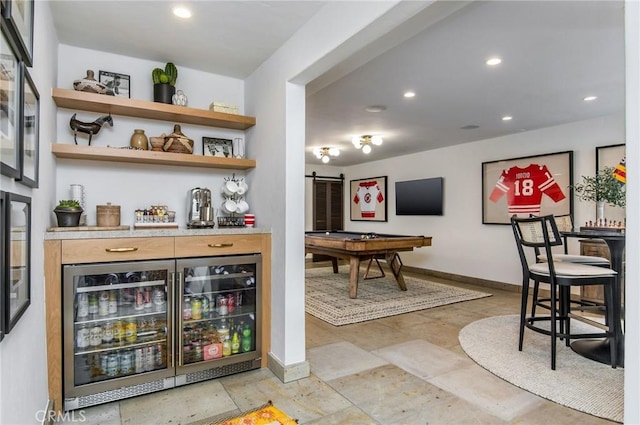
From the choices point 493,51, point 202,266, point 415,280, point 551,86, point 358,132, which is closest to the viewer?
point 202,266

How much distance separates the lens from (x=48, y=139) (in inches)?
80.0

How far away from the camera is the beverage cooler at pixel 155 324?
209cm

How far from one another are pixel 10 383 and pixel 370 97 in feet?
11.3

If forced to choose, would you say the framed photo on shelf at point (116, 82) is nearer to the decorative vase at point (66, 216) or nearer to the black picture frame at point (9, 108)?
the decorative vase at point (66, 216)

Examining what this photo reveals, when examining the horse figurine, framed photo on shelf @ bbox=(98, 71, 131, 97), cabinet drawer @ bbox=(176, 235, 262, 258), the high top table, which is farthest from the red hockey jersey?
the horse figurine

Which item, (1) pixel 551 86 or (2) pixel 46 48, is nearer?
(2) pixel 46 48

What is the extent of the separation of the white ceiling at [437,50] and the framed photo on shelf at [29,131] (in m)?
0.83

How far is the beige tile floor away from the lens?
1970mm

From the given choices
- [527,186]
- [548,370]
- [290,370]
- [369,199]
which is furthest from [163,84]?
[369,199]

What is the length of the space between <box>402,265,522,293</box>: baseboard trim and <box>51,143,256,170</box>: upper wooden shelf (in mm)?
4416

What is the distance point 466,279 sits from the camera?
5965 mm

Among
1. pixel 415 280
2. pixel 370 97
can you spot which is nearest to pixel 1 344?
pixel 370 97

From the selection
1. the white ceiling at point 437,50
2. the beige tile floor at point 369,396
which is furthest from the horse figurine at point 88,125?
the beige tile floor at point 369,396

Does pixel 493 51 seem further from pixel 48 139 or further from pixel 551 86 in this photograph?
pixel 48 139
